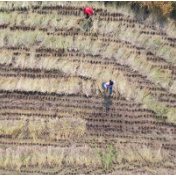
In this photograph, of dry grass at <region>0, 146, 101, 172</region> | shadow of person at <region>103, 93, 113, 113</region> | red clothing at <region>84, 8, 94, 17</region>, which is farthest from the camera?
red clothing at <region>84, 8, 94, 17</region>


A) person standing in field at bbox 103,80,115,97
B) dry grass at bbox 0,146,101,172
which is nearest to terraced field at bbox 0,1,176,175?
dry grass at bbox 0,146,101,172

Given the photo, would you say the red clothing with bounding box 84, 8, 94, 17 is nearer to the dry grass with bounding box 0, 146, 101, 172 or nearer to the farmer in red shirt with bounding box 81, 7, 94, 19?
the farmer in red shirt with bounding box 81, 7, 94, 19

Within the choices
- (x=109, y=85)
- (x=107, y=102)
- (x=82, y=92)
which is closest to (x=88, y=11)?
(x=109, y=85)

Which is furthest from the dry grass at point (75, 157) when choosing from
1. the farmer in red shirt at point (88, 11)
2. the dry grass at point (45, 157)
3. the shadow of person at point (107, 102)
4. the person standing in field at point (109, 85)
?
the farmer in red shirt at point (88, 11)

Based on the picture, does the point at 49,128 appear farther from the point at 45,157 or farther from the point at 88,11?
the point at 88,11

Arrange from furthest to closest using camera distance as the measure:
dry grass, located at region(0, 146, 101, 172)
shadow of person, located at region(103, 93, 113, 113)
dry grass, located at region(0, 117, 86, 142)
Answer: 1. shadow of person, located at region(103, 93, 113, 113)
2. dry grass, located at region(0, 117, 86, 142)
3. dry grass, located at region(0, 146, 101, 172)

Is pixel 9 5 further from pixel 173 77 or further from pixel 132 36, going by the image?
pixel 173 77

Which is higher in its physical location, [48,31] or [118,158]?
[48,31]

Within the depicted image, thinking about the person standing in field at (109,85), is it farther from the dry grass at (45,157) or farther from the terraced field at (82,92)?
the dry grass at (45,157)

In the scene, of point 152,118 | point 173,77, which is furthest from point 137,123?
point 173,77
